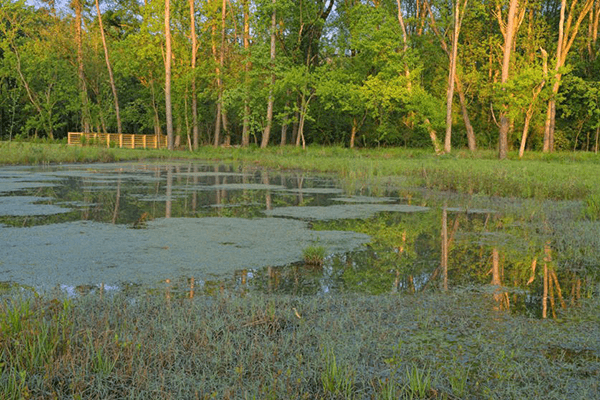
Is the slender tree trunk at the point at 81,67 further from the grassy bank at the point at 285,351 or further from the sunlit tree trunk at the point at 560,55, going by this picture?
the grassy bank at the point at 285,351

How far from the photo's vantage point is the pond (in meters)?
4.70

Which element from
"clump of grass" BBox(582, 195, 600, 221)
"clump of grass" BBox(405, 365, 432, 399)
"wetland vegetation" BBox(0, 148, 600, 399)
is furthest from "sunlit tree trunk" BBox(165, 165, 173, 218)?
"clump of grass" BBox(582, 195, 600, 221)

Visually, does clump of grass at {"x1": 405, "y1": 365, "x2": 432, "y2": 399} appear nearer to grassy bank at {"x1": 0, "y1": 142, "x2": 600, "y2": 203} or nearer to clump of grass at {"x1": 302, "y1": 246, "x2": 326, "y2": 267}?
clump of grass at {"x1": 302, "y1": 246, "x2": 326, "y2": 267}

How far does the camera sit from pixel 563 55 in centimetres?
2573

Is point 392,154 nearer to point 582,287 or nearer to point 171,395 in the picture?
point 582,287

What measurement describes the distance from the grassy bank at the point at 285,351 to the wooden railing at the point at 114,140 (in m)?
32.8

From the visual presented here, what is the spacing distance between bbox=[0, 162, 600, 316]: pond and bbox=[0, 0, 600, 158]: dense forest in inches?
650

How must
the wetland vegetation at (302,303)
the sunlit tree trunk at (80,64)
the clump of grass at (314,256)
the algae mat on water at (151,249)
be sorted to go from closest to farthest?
the wetland vegetation at (302,303), the algae mat on water at (151,249), the clump of grass at (314,256), the sunlit tree trunk at (80,64)

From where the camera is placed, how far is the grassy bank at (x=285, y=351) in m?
2.67

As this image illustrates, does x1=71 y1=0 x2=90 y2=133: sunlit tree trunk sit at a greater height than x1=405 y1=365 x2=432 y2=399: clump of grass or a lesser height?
greater

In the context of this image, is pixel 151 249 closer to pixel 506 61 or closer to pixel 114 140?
pixel 506 61

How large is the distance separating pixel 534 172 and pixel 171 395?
Result: 13.5 metres

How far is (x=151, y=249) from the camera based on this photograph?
5934 millimetres

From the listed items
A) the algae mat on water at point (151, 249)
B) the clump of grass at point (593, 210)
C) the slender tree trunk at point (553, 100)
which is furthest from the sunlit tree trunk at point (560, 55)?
the algae mat on water at point (151, 249)
